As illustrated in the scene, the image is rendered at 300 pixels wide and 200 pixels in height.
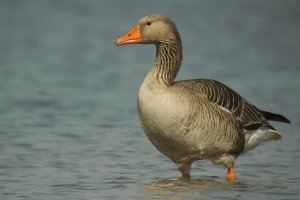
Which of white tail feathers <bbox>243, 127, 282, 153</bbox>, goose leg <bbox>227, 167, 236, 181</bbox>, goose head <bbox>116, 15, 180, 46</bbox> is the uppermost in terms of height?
goose head <bbox>116, 15, 180, 46</bbox>

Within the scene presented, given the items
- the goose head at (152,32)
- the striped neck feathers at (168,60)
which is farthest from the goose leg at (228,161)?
the goose head at (152,32)

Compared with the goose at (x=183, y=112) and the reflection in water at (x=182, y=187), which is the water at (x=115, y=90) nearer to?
the reflection in water at (x=182, y=187)

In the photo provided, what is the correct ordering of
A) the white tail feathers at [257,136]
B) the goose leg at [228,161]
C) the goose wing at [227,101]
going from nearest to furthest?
the goose wing at [227,101], the goose leg at [228,161], the white tail feathers at [257,136]

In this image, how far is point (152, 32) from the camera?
885 centimetres

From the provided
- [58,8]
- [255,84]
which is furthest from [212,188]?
[58,8]

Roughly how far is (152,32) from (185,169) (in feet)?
5.35

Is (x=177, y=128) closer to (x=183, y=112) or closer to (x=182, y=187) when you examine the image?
(x=183, y=112)

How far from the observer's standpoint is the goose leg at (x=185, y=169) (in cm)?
917

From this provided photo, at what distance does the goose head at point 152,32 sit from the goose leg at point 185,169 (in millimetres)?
1415

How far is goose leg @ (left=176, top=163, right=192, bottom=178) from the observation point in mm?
9172

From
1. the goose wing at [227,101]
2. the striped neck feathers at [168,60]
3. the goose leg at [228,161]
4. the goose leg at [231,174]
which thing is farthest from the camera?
the goose leg at [231,174]

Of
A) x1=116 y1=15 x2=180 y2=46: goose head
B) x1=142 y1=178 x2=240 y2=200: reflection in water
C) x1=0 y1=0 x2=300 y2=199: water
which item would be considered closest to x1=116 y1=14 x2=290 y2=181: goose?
x1=116 y1=15 x2=180 y2=46: goose head

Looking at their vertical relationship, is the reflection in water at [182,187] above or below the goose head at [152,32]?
below

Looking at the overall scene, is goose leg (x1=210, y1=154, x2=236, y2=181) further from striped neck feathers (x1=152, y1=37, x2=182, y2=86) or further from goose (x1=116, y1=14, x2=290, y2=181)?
striped neck feathers (x1=152, y1=37, x2=182, y2=86)
